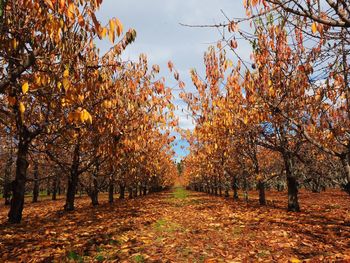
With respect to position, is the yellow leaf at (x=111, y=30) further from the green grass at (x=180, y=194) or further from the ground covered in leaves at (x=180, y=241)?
the green grass at (x=180, y=194)

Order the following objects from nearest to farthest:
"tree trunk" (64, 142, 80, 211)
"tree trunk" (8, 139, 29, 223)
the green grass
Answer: "tree trunk" (8, 139, 29, 223)
"tree trunk" (64, 142, 80, 211)
the green grass

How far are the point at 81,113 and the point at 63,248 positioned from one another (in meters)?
5.15

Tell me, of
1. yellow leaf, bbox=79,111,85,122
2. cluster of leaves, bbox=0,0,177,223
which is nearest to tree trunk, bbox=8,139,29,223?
cluster of leaves, bbox=0,0,177,223

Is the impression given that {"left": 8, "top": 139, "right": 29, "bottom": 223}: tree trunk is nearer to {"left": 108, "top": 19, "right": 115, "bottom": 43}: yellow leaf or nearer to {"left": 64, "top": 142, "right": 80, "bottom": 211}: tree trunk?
{"left": 64, "top": 142, "right": 80, "bottom": 211}: tree trunk

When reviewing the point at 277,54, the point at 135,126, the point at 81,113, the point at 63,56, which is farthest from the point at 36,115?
the point at 277,54

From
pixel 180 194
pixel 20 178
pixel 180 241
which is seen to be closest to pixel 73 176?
pixel 20 178

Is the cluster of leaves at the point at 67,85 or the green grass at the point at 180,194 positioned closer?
the cluster of leaves at the point at 67,85

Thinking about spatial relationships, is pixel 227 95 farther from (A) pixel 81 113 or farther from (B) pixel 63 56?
(A) pixel 81 113

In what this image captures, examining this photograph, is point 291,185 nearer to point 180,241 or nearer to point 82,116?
point 180,241

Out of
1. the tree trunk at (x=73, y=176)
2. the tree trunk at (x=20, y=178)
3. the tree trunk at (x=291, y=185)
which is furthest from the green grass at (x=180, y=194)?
the tree trunk at (x=20, y=178)

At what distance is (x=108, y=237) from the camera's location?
9414mm

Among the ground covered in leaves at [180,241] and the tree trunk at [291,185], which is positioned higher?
the tree trunk at [291,185]

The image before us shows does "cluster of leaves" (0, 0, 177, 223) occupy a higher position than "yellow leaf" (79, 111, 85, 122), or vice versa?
"cluster of leaves" (0, 0, 177, 223)

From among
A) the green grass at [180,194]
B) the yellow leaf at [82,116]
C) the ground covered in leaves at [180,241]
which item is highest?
the yellow leaf at [82,116]
